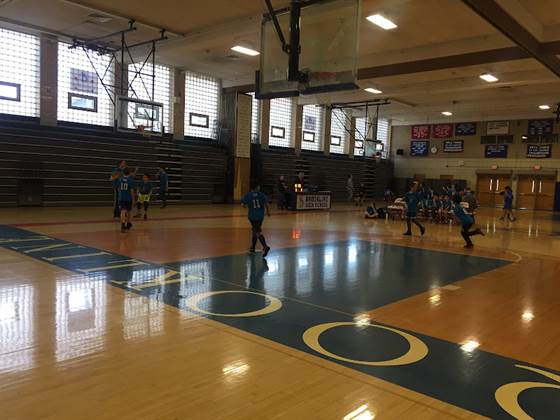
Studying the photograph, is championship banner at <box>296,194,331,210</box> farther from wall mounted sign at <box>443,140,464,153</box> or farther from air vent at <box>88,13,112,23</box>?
wall mounted sign at <box>443,140,464,153</box>

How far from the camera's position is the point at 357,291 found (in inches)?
244

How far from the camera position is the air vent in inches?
547

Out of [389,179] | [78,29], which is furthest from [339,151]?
[78,29]

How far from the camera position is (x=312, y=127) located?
28172mm

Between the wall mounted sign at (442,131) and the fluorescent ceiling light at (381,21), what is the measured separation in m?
20.7

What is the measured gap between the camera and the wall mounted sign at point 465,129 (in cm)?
3147

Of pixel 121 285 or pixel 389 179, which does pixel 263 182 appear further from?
pixel 121 285

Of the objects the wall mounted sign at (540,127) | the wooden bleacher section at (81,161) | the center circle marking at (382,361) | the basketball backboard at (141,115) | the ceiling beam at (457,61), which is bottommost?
the center circle marking at (382,361)

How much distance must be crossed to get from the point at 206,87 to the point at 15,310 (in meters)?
18.6

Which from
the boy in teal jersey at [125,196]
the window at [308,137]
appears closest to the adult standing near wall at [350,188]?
the window at [308,137]

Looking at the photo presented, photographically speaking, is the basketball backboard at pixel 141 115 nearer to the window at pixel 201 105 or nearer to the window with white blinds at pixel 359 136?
→ the window at pixel 201 105

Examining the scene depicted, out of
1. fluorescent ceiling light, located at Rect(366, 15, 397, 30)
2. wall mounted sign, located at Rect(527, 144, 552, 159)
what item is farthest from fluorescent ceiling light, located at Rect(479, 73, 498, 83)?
wall mounted sign, located at Rect(527, 144, 552, 159)

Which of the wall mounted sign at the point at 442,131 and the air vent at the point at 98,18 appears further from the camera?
the wall mounted sign at the point at 442,131

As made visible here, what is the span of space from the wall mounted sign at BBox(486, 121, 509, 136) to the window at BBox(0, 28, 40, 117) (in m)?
26.9
